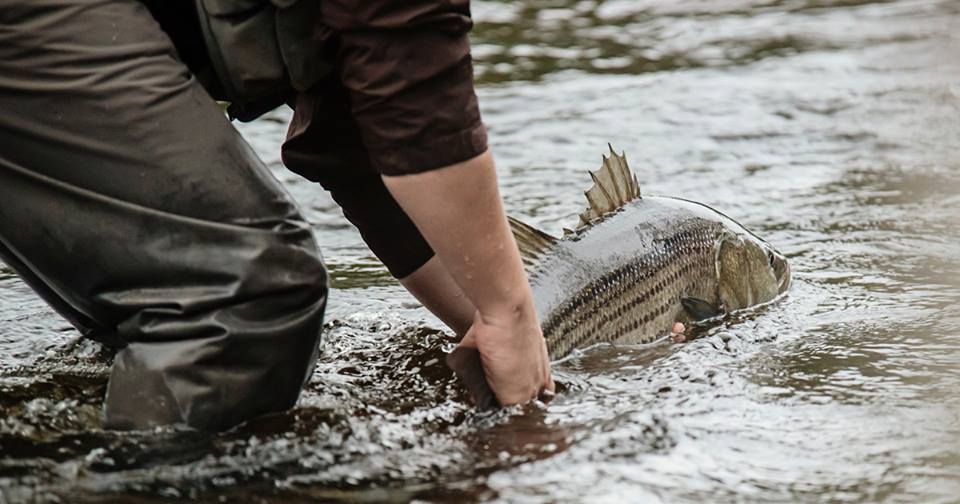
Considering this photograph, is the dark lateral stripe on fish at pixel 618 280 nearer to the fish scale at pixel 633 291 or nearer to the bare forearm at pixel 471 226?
the fish scale at pixel 633 291

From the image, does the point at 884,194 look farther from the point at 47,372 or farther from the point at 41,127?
the point at 41,127

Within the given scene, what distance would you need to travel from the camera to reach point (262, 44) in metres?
3.37

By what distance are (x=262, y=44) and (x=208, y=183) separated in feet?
1.24

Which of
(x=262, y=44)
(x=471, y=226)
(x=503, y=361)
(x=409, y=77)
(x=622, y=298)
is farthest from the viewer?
(x=622, y=298)

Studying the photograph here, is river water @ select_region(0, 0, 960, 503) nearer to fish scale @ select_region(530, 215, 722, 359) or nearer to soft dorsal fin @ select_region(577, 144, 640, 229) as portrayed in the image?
fish scale @ select_region(530, 215, 722, 359)

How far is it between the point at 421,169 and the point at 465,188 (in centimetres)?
12

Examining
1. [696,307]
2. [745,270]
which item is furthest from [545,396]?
[745,270]

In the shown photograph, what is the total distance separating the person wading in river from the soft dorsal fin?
→ 48.7 inches

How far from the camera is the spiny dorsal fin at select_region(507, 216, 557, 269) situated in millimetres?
4441

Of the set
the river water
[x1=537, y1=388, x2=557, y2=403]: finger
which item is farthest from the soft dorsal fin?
[x1=537, y1=388, x2=557, y2=403]: finger

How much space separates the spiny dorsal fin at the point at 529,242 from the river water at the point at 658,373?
0.35m

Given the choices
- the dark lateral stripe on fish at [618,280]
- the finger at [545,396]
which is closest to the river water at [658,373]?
the finger at [545,396]

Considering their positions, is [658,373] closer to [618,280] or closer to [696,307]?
[618,280]

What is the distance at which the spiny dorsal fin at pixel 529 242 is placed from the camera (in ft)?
14.6
